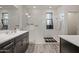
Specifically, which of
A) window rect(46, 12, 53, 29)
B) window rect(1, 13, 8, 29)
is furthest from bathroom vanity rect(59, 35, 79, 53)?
window rect(1, 13, 8, 29)

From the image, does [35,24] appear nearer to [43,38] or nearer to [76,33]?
[43,38]

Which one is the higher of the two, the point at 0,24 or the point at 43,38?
the point at 0,24

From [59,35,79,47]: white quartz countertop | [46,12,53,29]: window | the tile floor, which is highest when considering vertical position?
[46,12,53,29]: window

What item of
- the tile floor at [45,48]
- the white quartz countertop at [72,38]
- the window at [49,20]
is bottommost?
the tile floor at [45,48]

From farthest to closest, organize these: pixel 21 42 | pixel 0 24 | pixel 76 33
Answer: pixel 21 42 < pixel 0 24 < pixel 76 33

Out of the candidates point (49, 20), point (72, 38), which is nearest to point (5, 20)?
point (49, 20)

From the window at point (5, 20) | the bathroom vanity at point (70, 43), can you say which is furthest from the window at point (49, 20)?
the window at point (5, 20)

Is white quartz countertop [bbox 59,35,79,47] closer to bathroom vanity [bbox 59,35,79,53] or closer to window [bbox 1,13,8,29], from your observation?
bathroom vanity [bbox 59,35,79,53]

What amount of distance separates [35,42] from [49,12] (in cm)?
41

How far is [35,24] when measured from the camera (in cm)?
144

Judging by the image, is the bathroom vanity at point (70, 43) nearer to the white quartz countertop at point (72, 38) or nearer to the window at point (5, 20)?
the white quartz countertop at point (72, 38)

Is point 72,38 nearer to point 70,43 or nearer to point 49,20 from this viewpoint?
point 70,43

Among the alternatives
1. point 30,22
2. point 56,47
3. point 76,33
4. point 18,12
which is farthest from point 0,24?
point 76,33

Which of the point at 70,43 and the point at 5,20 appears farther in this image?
the point at 70,43
